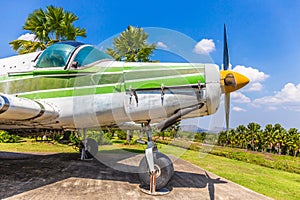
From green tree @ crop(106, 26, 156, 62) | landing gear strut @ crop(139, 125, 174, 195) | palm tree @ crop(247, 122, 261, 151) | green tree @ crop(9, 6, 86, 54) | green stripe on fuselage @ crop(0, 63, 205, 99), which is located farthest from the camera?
palm tree @ crop(247, 122, 261, 151)

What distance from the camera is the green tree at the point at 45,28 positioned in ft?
50.7

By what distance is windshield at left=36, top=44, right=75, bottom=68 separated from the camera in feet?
18.6

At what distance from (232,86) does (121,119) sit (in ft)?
7.92

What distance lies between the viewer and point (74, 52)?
18.7 ft

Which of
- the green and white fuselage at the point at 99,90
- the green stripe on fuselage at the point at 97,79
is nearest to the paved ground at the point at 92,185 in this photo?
the green and white fuselage at the point at 99,90

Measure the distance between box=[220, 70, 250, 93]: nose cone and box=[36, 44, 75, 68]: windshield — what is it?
3.56m

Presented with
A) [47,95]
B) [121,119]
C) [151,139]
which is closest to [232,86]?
[151,139]

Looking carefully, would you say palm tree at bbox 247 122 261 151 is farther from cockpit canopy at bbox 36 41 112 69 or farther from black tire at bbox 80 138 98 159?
cockpit canopy at bbox 36 41 112 69

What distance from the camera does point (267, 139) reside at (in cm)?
5066

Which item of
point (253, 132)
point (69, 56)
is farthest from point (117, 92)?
point (253, 132)

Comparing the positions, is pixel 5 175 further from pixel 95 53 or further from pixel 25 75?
pixel 95 53

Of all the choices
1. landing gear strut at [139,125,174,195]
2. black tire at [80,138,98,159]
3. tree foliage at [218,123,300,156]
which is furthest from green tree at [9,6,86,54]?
tree foliage at [218,123,300,156]

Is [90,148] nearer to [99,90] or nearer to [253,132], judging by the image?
[99,90]

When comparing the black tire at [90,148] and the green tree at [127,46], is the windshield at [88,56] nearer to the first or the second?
the green tree at [127,46]
